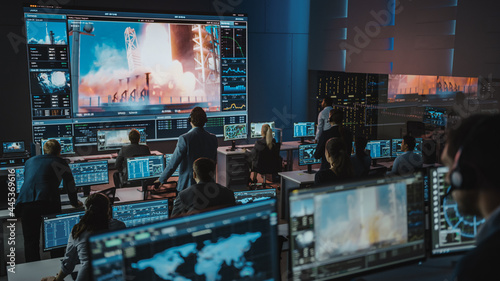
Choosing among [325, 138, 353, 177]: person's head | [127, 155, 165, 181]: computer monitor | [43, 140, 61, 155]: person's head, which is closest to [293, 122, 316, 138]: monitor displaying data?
[127, 155, 165, 181]: computer monitor

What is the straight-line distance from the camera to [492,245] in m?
1.05

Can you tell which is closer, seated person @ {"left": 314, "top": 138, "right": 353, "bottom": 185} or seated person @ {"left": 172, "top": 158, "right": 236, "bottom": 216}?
seated person @ {"left": 172, "top": 158, "right": 236, "bottom": 216}

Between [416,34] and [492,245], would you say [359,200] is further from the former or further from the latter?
[416,34]

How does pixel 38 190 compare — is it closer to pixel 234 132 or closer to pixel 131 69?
pixel 131 69

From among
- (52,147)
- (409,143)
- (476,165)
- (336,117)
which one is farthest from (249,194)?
(476,165)

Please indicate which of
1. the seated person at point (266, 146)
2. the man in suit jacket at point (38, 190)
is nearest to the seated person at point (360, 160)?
the seated person at point (266, 146)

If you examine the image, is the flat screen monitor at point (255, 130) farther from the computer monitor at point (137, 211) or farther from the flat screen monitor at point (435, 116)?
the computer monitor at point (137, 211)

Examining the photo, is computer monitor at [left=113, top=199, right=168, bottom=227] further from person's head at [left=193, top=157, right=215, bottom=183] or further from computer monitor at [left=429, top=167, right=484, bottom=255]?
computer monitor at [left=429, top=167, right=484, bottom=255]

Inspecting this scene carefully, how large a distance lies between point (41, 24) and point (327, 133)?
511 cm

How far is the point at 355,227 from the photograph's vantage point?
6.03ft

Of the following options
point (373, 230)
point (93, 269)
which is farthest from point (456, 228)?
point (93, 269)

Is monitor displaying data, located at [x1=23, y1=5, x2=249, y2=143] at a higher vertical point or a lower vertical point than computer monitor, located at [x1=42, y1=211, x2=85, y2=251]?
higher

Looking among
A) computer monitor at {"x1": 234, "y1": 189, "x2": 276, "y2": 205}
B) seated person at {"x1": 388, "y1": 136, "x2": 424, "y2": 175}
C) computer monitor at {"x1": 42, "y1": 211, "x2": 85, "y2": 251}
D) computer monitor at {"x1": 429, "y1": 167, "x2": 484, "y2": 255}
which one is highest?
computer monitor at {"x1": 429, "y1": 167, "x2": 484, "y2": 255}

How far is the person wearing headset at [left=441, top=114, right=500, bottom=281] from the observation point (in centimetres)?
105
